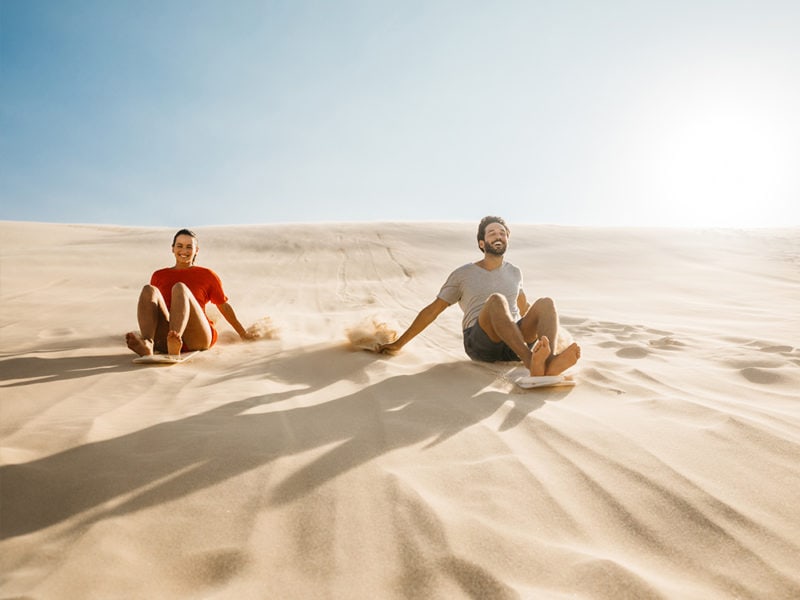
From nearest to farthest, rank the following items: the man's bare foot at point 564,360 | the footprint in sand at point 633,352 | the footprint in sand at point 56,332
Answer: the man's bare foot at point 564,360
the footprint in sand at point 633,352
the footprint in sand at point 56,332

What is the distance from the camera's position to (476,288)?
3869 mm

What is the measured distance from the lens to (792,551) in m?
1.40

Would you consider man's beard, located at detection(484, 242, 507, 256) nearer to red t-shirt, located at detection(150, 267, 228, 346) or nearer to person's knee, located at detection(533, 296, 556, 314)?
→ person's knee, located at detection(533, 296, 556, 314)

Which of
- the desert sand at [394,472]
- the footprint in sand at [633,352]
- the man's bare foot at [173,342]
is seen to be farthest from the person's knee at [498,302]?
the man's bare foot at [173,342]

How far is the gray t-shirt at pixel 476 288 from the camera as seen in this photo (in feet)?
12.7

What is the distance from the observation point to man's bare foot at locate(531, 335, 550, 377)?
2.98 metres

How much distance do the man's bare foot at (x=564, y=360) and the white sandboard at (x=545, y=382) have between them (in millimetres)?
41

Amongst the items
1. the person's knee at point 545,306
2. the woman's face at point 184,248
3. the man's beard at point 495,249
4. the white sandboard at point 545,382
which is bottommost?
the white sandboard at point 545,382

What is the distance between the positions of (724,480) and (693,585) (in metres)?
0.70

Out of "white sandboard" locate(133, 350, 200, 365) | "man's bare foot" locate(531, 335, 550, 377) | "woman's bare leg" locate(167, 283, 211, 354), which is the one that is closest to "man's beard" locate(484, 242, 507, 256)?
"man's bare foot" locate(531, 335, 550, 377)

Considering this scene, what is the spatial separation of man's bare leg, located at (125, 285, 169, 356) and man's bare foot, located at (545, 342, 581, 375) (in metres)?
3.04

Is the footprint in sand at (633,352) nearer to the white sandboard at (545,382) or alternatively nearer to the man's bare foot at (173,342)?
the white sandboard at (545,382)

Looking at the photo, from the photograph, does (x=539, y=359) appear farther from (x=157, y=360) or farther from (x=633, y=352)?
(x=157, y=360)

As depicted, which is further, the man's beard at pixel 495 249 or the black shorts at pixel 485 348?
the man's beard at pixel 495 249
